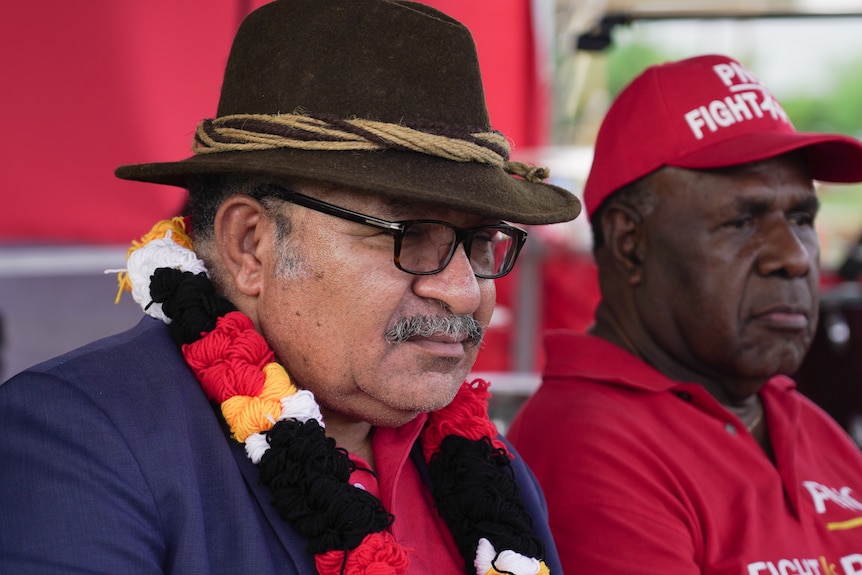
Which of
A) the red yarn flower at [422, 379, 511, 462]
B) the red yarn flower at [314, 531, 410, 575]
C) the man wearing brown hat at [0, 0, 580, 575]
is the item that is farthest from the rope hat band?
the red yarn flower at [314, 531, 410, 575]

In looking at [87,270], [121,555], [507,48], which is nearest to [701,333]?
[121,555]

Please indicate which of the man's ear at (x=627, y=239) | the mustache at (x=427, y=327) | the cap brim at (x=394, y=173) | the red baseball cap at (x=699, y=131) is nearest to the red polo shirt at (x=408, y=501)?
the mustache at (x=427, y=327)

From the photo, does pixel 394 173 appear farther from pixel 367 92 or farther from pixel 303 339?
pixel 303 339

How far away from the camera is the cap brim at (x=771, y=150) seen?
→ 2553 mm

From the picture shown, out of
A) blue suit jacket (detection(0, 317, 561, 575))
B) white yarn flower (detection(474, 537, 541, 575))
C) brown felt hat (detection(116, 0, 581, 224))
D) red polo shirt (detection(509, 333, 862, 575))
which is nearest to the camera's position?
blue suit jacket (detection(0, 317, 561, 575))

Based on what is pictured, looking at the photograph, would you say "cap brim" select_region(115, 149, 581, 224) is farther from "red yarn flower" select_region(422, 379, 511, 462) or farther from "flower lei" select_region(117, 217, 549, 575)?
"red yarn flower" select_region(422, 379, 511, 462)

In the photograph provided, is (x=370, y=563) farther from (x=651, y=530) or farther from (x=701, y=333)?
(x=701, y=333)

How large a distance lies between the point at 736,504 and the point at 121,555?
4.86 ft

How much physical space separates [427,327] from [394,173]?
0.93 feet

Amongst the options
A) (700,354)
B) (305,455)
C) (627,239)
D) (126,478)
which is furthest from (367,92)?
(700,354)

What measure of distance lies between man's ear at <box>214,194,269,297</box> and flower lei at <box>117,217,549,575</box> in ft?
0.18

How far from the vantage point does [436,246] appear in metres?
1.87

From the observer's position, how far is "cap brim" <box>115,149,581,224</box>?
174 cm

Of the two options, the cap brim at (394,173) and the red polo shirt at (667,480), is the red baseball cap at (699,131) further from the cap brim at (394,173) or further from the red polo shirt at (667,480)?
the cap brim at (394,173)
